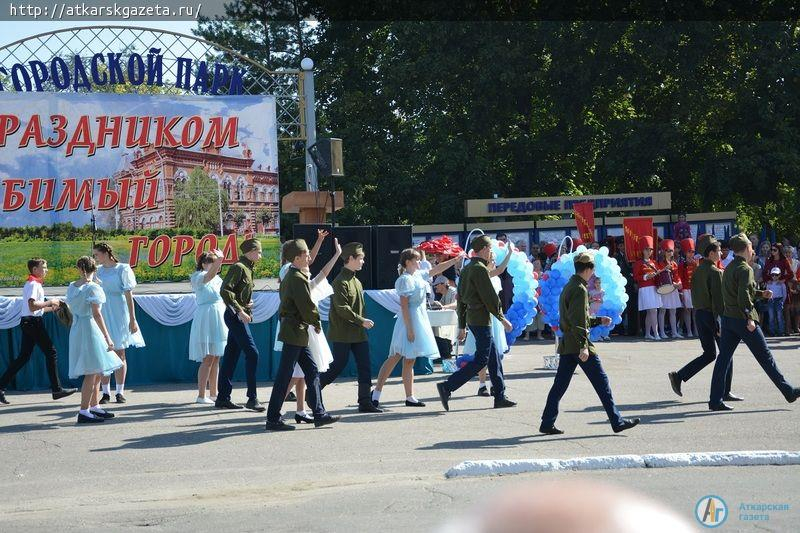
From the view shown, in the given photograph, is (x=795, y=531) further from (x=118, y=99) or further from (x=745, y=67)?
(x=745, y=67)

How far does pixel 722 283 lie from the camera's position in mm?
11188

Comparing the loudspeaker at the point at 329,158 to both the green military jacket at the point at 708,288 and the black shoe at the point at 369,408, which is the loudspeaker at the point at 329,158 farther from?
the green military jacket at the point at 708,288

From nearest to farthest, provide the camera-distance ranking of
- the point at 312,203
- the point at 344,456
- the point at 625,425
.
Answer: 1. the point at 344,456
2. the point at 625,425
3. the point at 312,203

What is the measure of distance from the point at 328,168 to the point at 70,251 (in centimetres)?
540

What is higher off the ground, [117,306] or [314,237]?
[314,237]

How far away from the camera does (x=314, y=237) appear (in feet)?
50.5

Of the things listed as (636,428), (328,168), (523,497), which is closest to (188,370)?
(328,168)

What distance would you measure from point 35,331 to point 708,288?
8.38 m

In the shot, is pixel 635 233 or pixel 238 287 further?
pixel 635 233

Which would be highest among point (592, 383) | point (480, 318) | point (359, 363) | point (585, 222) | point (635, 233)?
point (585, 222)

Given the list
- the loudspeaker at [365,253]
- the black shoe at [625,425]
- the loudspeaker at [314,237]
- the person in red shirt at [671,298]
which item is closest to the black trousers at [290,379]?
the black shoe at [625,425]

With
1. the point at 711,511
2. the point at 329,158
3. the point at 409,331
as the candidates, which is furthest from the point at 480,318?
the point at 329,158

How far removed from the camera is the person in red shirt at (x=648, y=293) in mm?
20828

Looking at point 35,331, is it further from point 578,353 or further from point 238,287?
point 578,353
